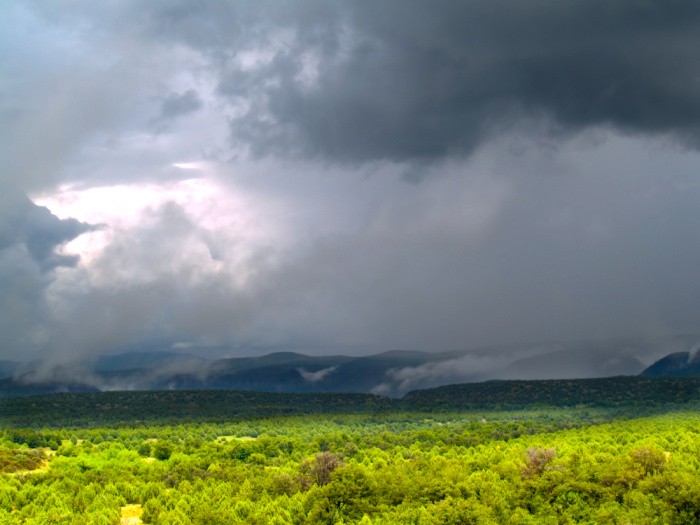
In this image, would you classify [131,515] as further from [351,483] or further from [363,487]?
[363,487]

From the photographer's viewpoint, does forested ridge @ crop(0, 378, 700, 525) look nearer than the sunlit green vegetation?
No

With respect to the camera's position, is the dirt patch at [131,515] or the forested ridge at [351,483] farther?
the dirt patch at [131,515]

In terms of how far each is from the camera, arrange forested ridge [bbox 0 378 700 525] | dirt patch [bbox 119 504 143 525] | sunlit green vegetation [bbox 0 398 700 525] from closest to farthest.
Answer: sunlit green vegetation [bbox 0 398 700 525]
forested ridge [bbox 0 378 700 525]
dirt patch [bbox 119 504 143 525]

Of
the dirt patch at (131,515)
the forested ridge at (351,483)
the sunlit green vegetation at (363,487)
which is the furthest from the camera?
the dirt patch at (131,515)

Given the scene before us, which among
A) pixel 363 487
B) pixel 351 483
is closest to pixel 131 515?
pixel 351 483

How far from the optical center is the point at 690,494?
Result: 50219mm

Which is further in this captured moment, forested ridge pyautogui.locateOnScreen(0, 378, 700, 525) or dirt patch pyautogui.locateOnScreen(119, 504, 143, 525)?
dirt patch pyautogui.locateOnScreen(119, 504, 143, 525)

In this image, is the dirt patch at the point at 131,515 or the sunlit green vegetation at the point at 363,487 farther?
the dirt patch at the point at 131,515

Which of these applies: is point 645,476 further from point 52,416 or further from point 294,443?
point 52,416

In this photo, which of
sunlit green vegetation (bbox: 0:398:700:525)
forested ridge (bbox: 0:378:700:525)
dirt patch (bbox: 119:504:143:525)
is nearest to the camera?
sunlit green vegetation (bbox: 0:398:700:525)

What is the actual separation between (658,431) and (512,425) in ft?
124

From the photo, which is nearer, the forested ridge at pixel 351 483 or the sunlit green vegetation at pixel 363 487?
the sunlit green vegetation at pixel 363 487

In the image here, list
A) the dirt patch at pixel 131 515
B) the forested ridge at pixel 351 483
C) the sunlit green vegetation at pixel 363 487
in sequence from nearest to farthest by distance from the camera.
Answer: the sunlit green vegetation at pixel 363 487 < the forested ridge at pixel 351 483 < the dirt patch at pixel 131 515

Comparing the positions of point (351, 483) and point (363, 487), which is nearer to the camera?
point (351, 483)
